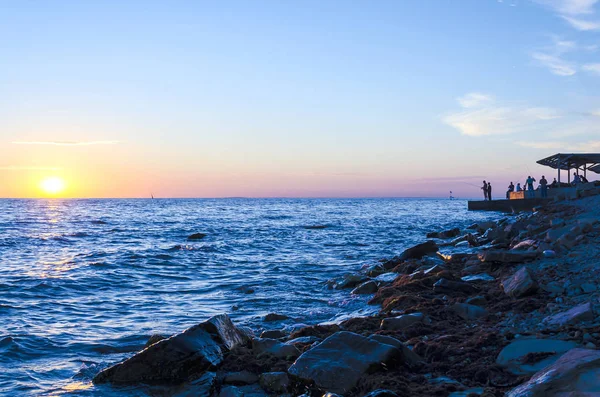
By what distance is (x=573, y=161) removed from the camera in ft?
117

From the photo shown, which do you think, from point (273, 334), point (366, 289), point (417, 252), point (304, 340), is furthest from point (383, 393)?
point (417, 252)

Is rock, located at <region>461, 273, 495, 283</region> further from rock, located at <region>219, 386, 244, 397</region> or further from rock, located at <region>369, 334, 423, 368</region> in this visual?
rock, located at <region>219, 386, 244, 397</region>

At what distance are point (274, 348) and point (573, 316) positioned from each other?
344 cm

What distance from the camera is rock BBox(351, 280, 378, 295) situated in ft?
38.6

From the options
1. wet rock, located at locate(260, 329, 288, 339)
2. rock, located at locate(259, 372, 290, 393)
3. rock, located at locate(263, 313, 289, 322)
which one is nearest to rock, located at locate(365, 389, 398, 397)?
rock, located at locate(259, 372, 290, 393)

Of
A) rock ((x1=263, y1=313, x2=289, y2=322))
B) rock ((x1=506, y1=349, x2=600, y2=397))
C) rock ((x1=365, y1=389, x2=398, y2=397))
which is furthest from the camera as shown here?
rock ((x1=263, y1=313, x2=289, y2=322))

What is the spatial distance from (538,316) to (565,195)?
25141 mm

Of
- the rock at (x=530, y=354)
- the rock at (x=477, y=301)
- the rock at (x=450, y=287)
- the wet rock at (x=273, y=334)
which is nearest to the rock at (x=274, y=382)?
the rock at (x=530, y=354)

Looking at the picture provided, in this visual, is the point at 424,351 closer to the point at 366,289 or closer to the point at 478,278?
the point at 478,278

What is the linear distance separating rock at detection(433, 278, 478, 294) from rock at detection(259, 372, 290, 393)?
A: 4.49 metres

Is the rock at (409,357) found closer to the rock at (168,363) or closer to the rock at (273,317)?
the rock at (168,363)

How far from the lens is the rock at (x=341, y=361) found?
509cm

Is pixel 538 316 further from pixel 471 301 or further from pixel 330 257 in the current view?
pixel 330 257

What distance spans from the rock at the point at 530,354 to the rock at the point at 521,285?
93.8 inches
